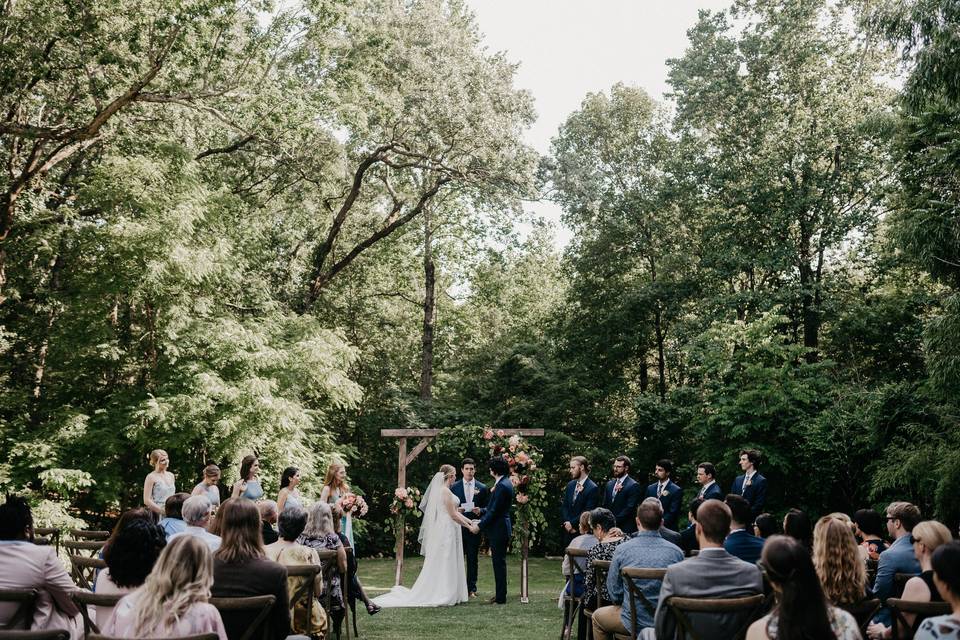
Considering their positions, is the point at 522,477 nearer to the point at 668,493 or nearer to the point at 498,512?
the point at 498,512

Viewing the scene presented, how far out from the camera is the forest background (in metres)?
11.5

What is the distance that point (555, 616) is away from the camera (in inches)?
340

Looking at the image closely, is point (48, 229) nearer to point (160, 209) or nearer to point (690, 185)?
point (160, 209)

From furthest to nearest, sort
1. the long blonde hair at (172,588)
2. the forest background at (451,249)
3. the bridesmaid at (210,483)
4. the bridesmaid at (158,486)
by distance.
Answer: the forest background at (451,249) < the bridesmaid at (158,486) < the bridesmaid at (210,483) < the long blonde hair at (172,588)

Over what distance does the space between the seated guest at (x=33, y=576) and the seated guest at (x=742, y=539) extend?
387 centimetres

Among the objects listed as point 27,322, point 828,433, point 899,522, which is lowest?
point 899,522

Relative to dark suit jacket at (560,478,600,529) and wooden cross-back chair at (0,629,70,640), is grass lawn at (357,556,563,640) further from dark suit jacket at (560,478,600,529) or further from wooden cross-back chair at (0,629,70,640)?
wooden cross-back chair at (0,629,70,640)

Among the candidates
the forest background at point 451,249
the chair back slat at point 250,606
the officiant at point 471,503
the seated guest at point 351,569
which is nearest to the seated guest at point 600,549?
the seated guest at point 351,569

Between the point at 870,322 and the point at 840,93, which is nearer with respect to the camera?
the point at 870,322

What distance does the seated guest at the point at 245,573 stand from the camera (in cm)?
382

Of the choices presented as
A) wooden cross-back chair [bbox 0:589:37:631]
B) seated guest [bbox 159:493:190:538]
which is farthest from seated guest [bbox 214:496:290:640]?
seated guest [bbox 159:493:190:538]

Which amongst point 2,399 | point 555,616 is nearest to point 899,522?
point 555,616

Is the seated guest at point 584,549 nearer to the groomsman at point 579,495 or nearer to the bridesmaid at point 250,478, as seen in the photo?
the groomsman at point 579,495

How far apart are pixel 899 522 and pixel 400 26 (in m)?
15.3
